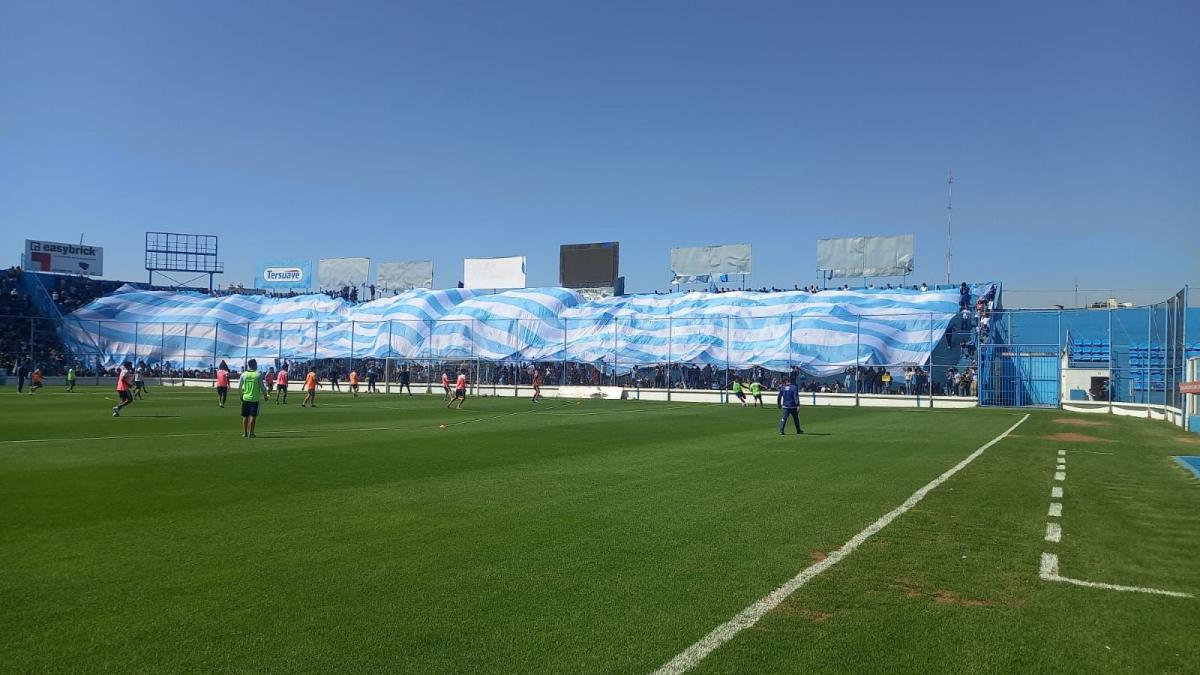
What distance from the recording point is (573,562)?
6.98 meters

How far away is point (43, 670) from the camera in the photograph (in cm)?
448

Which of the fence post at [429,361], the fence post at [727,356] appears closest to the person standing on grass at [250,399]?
the fence post at [727,356]

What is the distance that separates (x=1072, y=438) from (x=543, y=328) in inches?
1395

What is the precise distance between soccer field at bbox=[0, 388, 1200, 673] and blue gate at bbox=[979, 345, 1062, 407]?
26574mm

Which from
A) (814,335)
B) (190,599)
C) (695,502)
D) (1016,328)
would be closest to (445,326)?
(814,335)

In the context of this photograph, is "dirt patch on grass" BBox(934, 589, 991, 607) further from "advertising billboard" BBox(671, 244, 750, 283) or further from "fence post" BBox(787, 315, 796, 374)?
"advertising billboard" BBox(671, 244, 750, 283)

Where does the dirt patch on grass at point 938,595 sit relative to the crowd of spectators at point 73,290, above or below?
below

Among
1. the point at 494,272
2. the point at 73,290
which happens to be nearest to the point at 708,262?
the point at 494,272

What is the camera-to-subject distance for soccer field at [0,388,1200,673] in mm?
4957

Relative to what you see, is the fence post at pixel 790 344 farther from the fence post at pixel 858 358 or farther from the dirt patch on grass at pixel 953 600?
the dirt patch on grass at pixel 953 600

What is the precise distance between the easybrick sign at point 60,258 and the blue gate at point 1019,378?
7717cm

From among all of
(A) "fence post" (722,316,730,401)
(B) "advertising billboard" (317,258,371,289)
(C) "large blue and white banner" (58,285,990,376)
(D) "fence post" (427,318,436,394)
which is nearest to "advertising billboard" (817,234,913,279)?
(C) "large blue and white banner" (58,285,990,376)

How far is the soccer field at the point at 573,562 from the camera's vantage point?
16.3ft

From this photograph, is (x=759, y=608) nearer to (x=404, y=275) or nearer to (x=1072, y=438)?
(x=1072, y=438)
